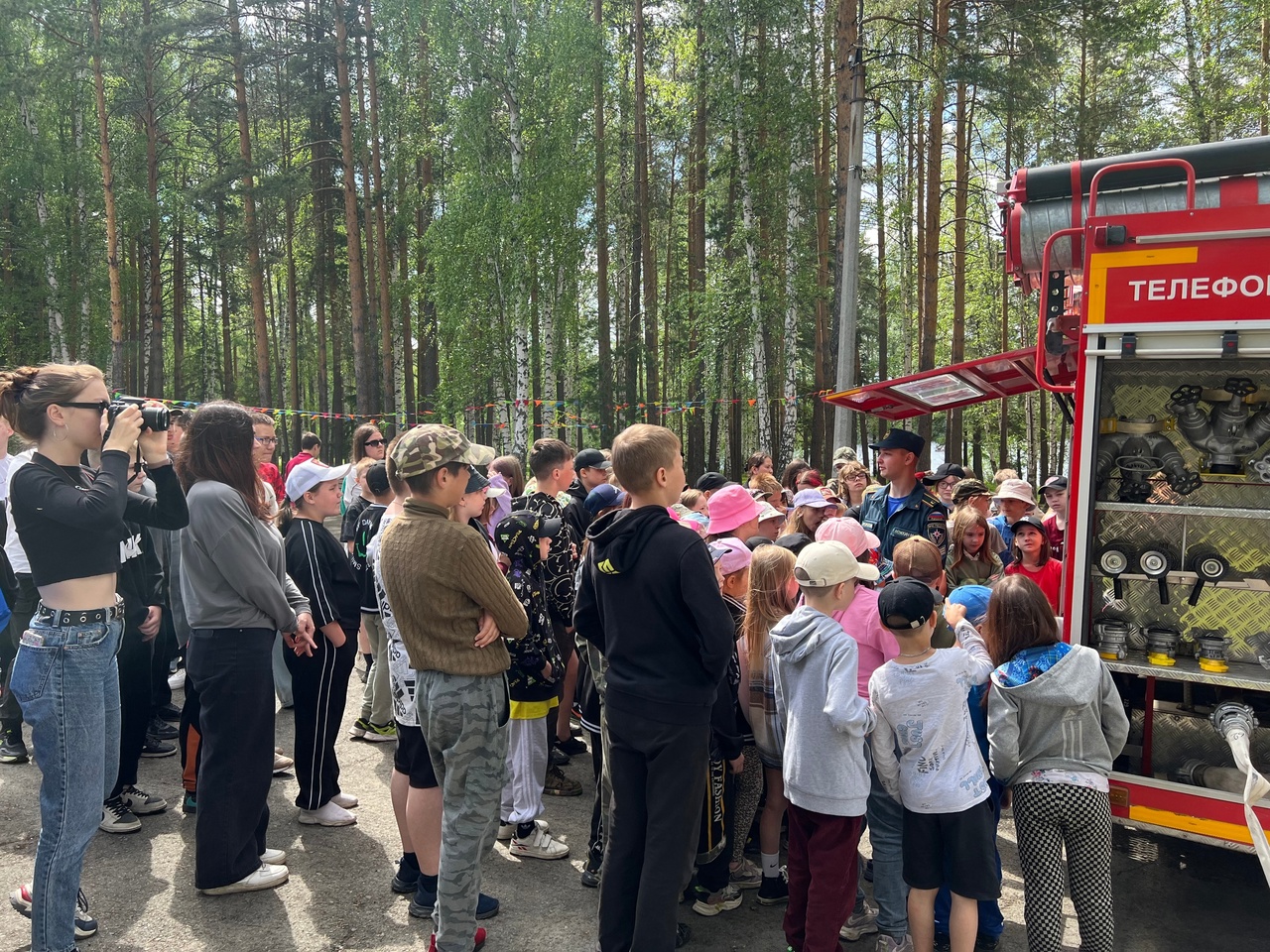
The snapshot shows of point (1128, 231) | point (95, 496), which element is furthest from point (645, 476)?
point (1128, 231)

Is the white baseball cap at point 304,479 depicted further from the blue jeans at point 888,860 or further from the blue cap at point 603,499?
the blue jeans at point 888,860

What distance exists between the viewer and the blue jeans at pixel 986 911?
3588mm

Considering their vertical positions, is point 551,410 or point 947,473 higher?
point 551,410

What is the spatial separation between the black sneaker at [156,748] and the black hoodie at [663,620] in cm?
399

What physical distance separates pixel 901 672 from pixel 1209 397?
2738 millimetres

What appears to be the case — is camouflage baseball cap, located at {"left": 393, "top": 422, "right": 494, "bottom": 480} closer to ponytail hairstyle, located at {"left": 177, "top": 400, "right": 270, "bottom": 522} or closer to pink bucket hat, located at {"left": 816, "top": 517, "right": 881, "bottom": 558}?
ponytail hairstyle, located at {"left": 177, "top": 400, "right": 270, "bottom": 522}

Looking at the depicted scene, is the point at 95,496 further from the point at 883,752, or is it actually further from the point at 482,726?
the point at 883,752

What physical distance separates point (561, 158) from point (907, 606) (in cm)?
2042

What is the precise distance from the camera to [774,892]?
3.97 m

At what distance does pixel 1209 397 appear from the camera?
462 centimetres

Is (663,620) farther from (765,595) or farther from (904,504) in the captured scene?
(904,504)

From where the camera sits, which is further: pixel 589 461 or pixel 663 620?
pixel 589 461

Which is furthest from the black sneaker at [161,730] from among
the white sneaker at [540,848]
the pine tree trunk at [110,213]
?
the pine tree trunk at [110,213]

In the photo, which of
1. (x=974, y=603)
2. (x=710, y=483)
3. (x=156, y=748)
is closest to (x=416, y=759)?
(x=974, y=603)
